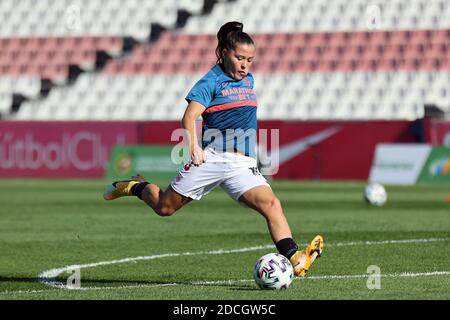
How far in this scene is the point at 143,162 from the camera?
3180cm

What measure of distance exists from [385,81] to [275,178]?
5885 millimetres

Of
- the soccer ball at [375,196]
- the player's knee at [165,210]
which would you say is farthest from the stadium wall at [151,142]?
the player's knee at [165,210]

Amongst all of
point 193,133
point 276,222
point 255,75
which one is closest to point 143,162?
point 255,75

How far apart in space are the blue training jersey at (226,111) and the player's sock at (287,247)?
812 mm

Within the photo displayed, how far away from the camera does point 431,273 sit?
9.66 metres

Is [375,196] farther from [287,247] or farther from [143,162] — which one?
[287,247]

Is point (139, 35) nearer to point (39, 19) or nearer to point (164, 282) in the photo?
point (39, 19)

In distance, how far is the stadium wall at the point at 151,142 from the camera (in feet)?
99.8

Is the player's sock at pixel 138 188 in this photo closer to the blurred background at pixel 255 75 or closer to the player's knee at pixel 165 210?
the player's knee at pixel 165 210

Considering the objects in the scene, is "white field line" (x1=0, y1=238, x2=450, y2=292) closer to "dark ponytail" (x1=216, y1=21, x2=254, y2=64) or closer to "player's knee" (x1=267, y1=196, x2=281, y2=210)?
"player's knee" (x1=267, y1=196, x2=281, y2=210)

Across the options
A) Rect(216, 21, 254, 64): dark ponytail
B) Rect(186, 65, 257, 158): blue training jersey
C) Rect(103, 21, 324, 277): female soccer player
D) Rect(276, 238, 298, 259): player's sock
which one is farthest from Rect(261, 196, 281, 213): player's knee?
Rect(216, 21, 254, 64): dark ponytail

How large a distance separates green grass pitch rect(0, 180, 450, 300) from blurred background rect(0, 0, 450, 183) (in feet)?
23.5

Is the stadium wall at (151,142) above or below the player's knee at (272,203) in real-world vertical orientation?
above

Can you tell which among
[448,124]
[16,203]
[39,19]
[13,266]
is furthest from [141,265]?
[39,19]
